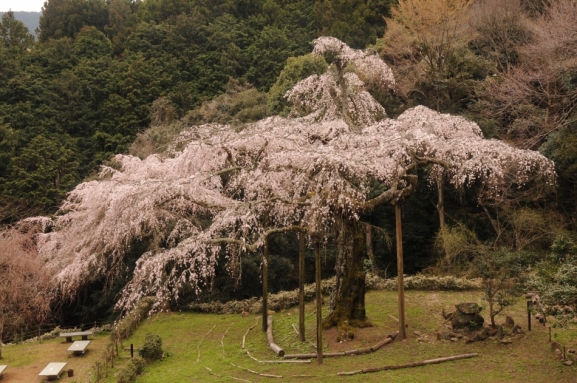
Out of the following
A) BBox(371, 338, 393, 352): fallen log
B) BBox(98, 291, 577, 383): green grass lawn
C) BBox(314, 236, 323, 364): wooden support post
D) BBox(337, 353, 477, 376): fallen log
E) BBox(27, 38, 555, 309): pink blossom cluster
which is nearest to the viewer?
BBox(98, 291, 577, 383): green grass lawn

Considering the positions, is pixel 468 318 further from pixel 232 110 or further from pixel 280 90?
pixel 232 110

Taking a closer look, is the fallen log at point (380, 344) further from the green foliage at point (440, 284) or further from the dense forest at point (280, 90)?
the green foliage at point (440, 284)

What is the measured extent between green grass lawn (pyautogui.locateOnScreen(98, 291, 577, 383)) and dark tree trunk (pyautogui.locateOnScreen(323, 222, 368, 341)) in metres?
0.34

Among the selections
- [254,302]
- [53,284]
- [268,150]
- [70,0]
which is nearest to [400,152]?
[268,150]

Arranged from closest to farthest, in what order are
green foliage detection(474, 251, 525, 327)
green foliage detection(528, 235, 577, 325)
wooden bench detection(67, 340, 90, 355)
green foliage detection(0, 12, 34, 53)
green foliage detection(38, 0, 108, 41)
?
green foliage detection(528, 235, 577, 325)
green foliage detection(474, 251, 525, 327)
wooden bench detection(67, 340, 90, 355)
green foliage detection(0, 12, 34, 53)
green foliage detection(38, 0, 108, 41)

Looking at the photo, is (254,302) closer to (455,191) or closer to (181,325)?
(181,325)

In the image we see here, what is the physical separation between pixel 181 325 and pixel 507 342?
24.8ft

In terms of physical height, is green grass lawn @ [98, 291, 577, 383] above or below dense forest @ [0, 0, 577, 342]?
below

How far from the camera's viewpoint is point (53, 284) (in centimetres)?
1432

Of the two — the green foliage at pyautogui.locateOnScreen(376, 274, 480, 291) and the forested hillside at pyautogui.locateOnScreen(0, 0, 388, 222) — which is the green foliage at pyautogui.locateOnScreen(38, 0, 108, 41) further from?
the green foliage at pyautogui.locateOnScreen(376, 274, 480, 291)

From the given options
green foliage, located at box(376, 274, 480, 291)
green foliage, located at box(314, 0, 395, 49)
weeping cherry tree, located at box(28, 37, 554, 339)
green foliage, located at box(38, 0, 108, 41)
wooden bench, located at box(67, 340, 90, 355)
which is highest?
green foliage, located at box(38, 0, 108, 41)

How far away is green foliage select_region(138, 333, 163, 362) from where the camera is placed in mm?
10328

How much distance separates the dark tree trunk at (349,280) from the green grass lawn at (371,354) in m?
0.34

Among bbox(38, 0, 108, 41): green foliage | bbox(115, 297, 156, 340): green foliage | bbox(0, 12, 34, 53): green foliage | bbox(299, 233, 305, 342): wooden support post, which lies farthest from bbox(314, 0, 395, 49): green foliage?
bbox(299, 233, 305, 342): wooden support post
